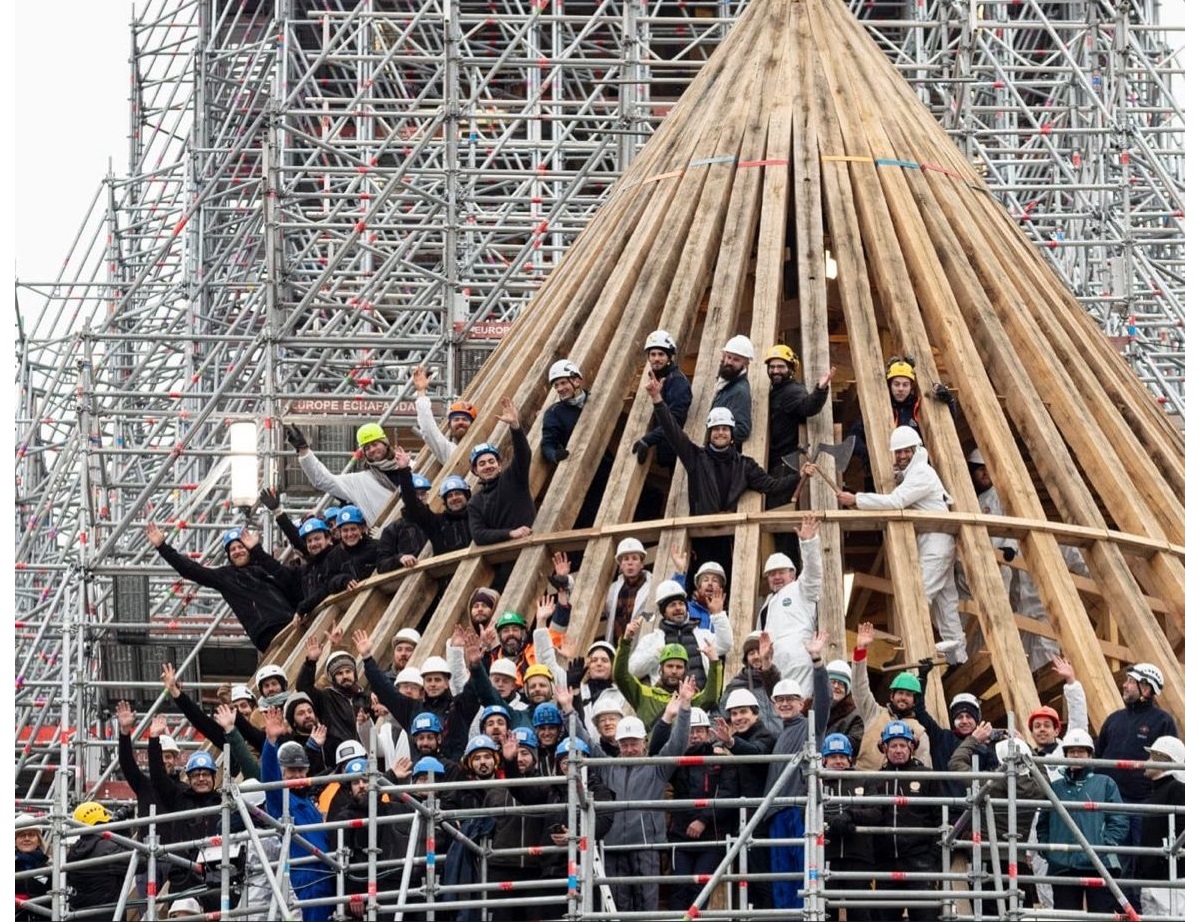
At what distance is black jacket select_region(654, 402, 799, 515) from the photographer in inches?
1314

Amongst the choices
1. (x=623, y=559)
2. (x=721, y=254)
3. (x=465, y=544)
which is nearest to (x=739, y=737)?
(x=623, y=559)

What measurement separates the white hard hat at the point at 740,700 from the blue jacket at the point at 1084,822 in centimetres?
240

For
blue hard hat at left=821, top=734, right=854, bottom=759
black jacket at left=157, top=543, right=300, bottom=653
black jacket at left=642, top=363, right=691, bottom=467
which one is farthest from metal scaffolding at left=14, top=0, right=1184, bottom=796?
blue hard hat at left=821, top=734, right=854, bottom=759

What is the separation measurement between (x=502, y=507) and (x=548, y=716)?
16.9 feet

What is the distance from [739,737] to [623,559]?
362 cm

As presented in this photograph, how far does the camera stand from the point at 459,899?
1138 inches

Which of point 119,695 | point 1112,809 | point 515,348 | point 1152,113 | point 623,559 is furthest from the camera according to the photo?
point 1152,113

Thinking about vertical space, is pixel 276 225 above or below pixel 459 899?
above

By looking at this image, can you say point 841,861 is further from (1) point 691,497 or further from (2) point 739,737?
(1) point 691,497

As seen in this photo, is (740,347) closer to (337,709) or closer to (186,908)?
(337,709)

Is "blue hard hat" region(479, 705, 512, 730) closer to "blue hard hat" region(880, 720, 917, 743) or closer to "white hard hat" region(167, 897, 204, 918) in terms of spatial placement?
"white hard hat" region(167, 897, 204, 918)

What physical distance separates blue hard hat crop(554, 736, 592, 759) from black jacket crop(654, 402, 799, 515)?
4.83 m

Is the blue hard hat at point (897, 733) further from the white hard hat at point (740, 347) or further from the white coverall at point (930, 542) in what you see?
the white hard hat at point (740, 347)

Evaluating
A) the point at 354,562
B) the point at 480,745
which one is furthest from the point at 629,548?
the point at 480,745
